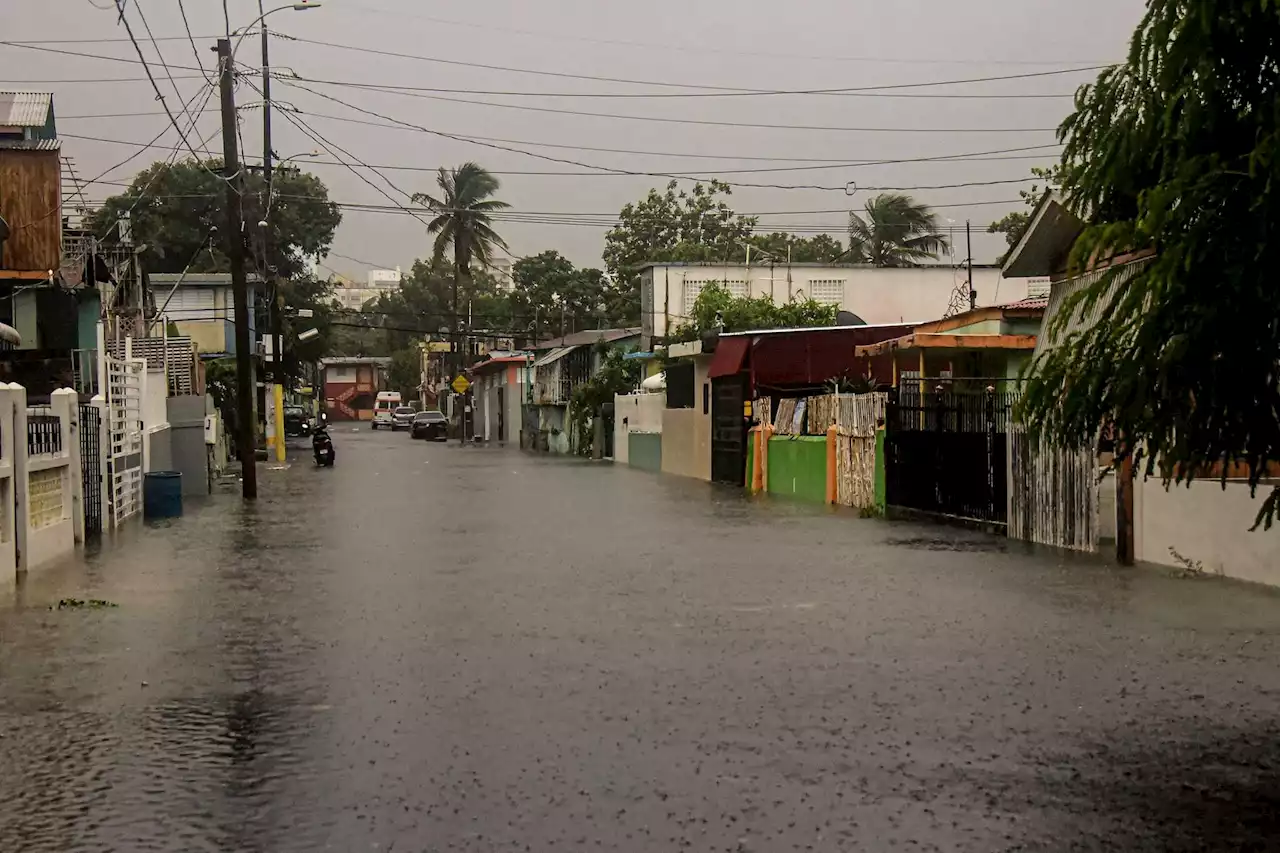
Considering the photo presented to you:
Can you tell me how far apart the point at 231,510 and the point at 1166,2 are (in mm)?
23001

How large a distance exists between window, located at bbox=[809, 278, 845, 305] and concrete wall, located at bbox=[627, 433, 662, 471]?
8622 mm

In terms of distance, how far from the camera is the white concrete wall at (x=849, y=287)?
54.3 meters

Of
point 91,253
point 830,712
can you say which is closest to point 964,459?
point 830,712

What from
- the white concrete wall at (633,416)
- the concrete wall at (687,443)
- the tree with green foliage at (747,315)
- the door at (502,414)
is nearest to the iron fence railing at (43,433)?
the concrete wall at (687,443)

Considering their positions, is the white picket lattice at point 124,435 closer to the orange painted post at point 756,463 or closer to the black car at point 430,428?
the orange painted post at point 756,463

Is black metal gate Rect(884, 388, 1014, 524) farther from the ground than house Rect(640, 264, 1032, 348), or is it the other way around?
house Rect(640, 264, 1032, 348)

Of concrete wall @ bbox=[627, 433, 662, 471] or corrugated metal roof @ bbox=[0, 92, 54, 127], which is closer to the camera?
corrugated metal roof @ bbox=[0, 92, 54, 127]

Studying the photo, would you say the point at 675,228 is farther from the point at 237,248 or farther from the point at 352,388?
the point at 352,388

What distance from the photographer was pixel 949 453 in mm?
22969

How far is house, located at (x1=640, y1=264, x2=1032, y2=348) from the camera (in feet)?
178

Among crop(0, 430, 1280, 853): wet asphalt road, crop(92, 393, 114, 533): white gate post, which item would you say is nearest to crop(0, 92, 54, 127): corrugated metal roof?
crop(92, 393, 114, 533): white gate post

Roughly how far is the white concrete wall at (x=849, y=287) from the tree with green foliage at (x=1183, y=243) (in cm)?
4656

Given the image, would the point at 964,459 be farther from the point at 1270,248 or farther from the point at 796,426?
the point at 1270,248

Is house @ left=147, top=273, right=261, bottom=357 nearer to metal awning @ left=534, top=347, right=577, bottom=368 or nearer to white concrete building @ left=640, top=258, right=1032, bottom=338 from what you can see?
metal awning @ left=534, top=347, right=577, bottom=368
